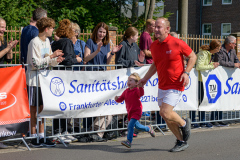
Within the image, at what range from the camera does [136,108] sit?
6.68 metres

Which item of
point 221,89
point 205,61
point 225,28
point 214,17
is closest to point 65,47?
point 205,61

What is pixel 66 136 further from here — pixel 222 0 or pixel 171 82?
pixel 222 0

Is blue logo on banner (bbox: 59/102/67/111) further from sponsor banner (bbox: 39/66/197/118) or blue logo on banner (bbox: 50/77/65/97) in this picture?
blue logo on banner (bbox: 50/77/65/97)

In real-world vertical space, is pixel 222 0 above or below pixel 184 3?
above

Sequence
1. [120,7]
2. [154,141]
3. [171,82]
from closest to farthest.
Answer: [171,82] < [154,141] < [120,7]

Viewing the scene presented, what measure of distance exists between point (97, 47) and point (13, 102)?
6.69 feet

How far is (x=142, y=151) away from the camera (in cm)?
648

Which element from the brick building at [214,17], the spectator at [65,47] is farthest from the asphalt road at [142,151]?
the brick building at [214,17]

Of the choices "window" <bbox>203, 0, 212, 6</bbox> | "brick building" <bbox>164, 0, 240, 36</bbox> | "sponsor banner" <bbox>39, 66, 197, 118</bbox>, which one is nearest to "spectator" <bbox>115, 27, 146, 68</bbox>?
"sponsor banner" <bbox>39, 66, 197, 118</bbox>

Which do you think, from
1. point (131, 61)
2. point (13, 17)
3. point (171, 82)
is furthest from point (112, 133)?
point (13, 17)

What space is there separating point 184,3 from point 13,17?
8.20 meters

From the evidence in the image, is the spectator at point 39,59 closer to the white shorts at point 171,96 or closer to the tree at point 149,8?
the white shorts at point 171,96

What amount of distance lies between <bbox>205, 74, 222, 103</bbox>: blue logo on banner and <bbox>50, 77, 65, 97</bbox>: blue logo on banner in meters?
3.48

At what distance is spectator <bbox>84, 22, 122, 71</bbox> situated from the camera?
24.9 ft
